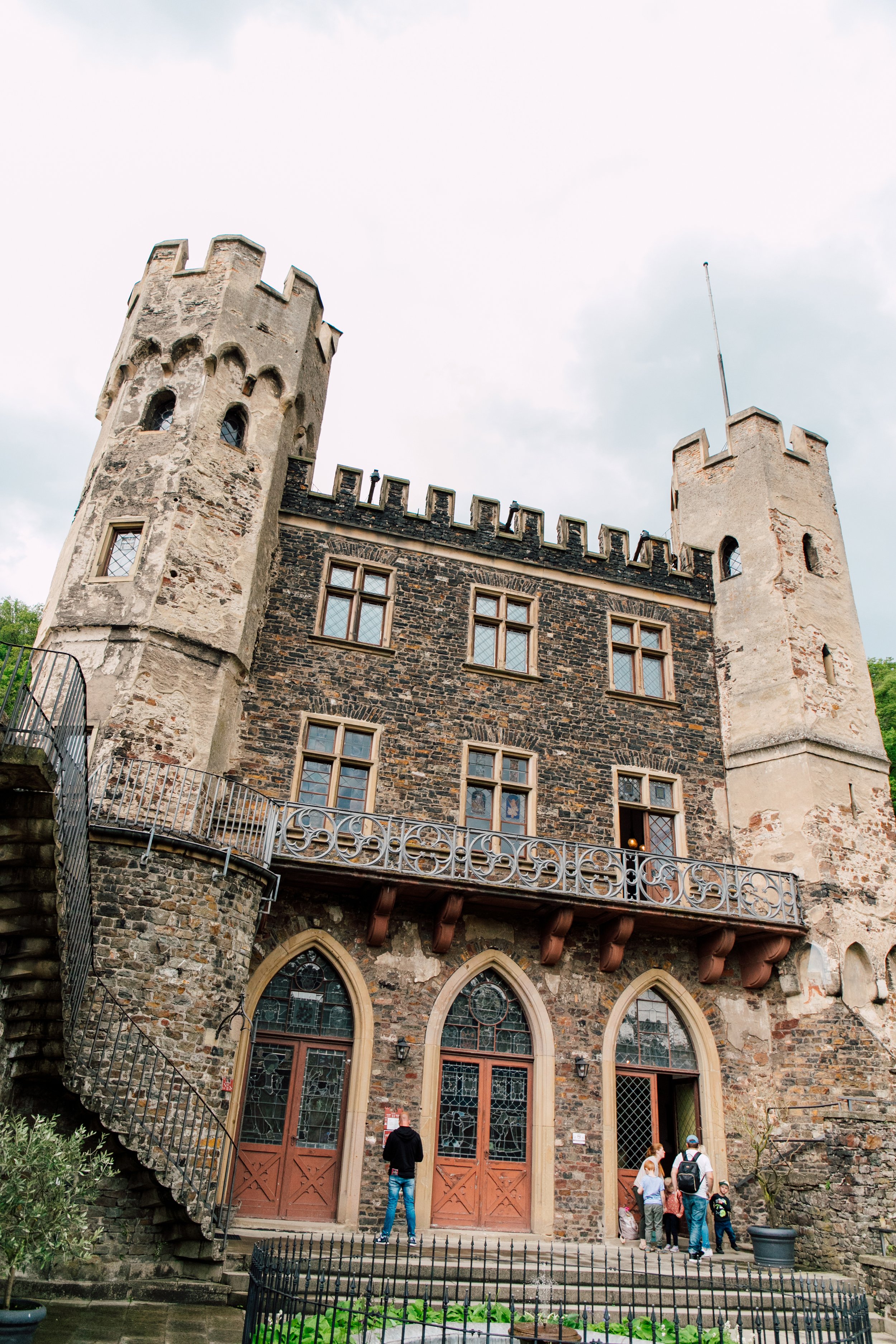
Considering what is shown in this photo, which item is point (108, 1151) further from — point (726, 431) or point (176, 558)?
point (726, 431)

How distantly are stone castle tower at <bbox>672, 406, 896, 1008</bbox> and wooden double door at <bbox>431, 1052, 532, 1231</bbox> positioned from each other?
5012mm

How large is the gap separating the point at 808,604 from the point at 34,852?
47.9 feet

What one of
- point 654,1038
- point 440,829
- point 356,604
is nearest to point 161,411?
point 356,604

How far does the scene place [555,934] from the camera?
1433 cm

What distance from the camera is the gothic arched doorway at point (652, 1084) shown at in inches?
563

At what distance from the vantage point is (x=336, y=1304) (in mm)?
5754

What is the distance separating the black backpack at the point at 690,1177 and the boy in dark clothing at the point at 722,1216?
0.48m

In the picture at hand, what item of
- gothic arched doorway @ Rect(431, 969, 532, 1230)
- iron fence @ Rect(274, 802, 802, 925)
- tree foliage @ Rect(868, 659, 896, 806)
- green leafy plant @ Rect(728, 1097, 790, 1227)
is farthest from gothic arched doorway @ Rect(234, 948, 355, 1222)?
tree foliage @ Rect(868, 659, 896, 806)

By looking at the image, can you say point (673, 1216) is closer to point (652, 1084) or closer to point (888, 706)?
point (652, 1084)

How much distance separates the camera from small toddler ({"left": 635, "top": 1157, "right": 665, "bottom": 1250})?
12969mm

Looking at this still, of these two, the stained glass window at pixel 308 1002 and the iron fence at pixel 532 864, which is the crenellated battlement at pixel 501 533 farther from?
the stained glass window at pixel 308 1002

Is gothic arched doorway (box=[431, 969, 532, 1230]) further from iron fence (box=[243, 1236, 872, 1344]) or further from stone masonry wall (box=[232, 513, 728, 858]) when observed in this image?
stone masonry wall (box=[232, 513, 728, 858])

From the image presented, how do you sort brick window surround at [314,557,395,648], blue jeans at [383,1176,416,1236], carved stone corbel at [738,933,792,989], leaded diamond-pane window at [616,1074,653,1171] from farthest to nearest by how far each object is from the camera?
brick window surround at [314,557,395,648], carved stone corbel at [738,933,792,989], leaded diamond-pane window at [616,1074,653,1171], blue jeans at [383,1176,416,1236]

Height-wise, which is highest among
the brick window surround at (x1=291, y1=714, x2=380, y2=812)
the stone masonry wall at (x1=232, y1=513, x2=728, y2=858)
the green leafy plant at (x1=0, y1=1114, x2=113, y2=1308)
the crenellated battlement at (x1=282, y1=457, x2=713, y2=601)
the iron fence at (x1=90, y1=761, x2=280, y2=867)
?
the crenellated battlement at (x1=282, y1=457, x2=713, y2=601)
